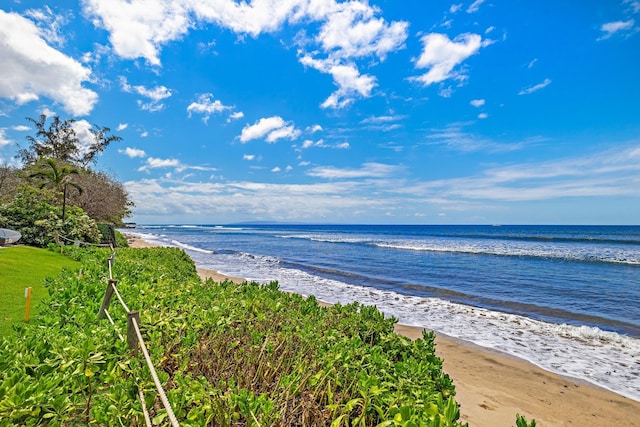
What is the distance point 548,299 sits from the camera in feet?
44.5

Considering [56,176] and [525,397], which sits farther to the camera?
[56,176]

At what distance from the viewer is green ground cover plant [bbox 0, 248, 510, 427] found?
2.25 metres

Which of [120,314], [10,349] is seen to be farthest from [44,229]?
[10,349]

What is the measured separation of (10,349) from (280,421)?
2.20 metres

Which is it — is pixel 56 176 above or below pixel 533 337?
above

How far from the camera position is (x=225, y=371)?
3131mm

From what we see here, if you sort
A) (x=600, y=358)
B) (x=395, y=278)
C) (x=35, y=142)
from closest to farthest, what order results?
1. (x=600, y=358)
2. (x=395, y=278)
3. (x=35, y=142)

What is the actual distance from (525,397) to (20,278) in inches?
446

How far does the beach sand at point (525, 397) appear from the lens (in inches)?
210

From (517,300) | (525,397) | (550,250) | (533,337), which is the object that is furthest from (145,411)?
(550,250)

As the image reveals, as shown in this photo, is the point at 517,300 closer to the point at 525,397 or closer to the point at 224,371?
the point at 525,397

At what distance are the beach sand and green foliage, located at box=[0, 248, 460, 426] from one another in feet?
8.83

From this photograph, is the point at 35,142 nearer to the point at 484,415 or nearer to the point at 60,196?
the point at 60,196

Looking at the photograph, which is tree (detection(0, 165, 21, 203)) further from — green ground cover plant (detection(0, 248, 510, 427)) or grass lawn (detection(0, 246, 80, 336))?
green ground cover plant (detection(0, 248, 510, 427))
